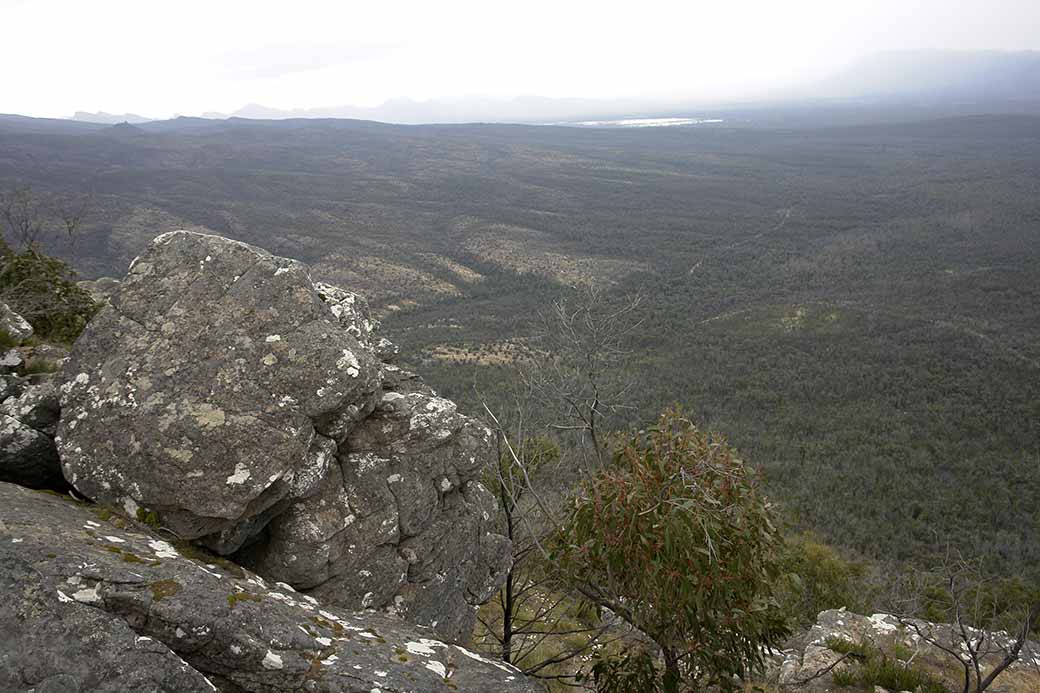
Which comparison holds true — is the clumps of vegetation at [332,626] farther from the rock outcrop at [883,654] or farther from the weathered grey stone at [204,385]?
the rock outcrop at [883,654]

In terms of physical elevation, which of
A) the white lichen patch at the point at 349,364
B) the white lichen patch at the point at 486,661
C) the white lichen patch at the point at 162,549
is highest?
the white lichen patch at the point at 349,364

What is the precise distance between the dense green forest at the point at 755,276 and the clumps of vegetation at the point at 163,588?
3521 mm

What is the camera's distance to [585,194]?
13738 cm

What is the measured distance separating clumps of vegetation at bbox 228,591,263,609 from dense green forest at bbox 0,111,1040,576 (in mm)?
3127

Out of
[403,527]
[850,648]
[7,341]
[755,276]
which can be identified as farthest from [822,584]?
[755,276]

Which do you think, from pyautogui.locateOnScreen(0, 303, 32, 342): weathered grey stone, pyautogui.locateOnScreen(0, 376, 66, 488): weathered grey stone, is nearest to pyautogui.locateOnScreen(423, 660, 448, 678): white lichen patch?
pyautogui.locateOnScreen(0, 376, 66, 488): weathered grey stone

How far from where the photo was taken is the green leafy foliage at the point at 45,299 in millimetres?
→ 10609

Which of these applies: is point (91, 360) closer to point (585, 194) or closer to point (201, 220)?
point (201, 220)

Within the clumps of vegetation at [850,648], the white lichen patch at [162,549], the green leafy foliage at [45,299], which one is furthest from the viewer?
the green leafy foliage at [45,299]

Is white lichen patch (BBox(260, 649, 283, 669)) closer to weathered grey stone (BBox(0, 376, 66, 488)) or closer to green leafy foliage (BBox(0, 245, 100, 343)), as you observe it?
weathered grey stone (BBox(0, 376, 66, 488))

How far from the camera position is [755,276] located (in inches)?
2997

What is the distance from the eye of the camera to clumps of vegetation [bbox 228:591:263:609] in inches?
159

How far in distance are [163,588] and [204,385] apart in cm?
173

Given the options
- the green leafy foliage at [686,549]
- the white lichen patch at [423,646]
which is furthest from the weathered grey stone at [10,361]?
the green leafy foliage at [686,549]
